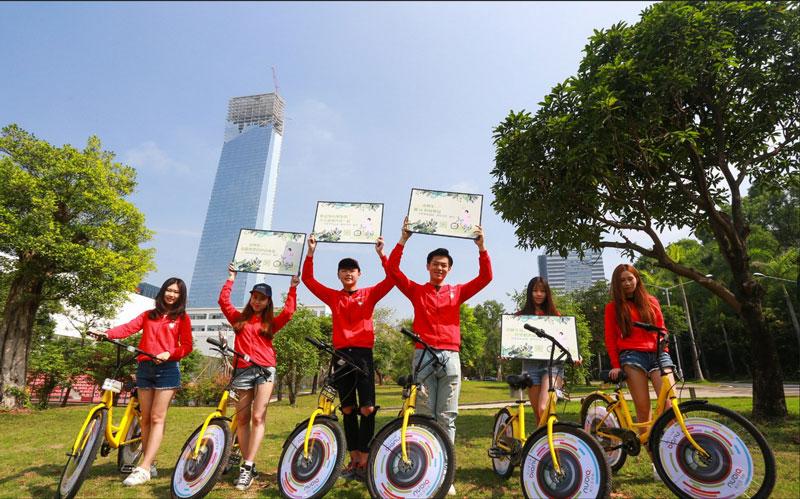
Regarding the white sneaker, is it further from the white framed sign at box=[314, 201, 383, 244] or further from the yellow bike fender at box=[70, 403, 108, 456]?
the white framed sign at box=[314, 201, 383, 244]

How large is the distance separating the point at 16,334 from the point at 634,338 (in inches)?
848

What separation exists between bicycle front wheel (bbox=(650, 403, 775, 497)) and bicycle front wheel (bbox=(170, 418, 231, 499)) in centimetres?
434

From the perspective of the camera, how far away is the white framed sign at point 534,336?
17.5 feet

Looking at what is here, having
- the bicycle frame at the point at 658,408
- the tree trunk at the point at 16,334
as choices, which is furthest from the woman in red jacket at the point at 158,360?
the tree trunk at the point at 16,334

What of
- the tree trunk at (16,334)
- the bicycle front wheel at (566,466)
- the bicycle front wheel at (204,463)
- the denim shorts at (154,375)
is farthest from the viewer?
the tree trunk at (16,334)

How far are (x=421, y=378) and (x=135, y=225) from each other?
17.3 meters

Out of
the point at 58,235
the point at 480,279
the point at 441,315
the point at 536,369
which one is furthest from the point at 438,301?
the point at 58,235

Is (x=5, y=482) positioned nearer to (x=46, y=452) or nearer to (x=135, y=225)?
(x=46, y=452)

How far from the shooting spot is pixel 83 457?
14.8 feet

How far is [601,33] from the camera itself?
8.91 m

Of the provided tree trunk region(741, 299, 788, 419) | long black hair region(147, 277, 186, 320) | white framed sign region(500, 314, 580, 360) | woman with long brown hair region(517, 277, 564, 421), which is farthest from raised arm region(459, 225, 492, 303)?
tree trunk region(741, 299, 788, 419)

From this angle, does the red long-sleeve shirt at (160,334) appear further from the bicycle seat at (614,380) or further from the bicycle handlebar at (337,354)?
the bicycle seat at (614,380)

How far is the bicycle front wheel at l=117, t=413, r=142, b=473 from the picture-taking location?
5328 millimetres

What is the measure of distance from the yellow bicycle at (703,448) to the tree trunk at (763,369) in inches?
263
